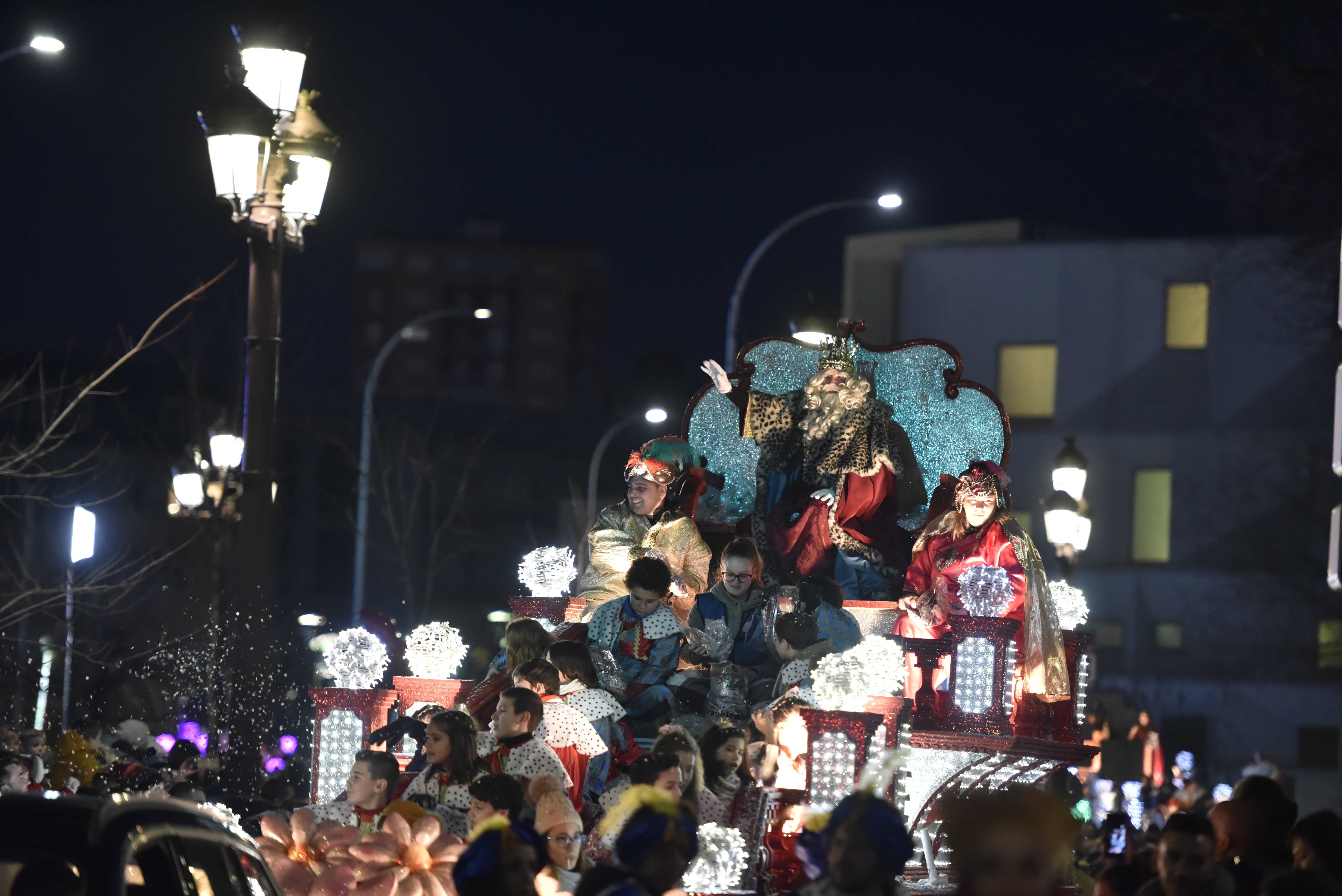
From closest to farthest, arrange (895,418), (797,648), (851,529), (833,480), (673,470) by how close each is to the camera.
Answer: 1. (797,648)
2. (673,470)
3. (851,529)
4. (833,480)
5. (895,418)

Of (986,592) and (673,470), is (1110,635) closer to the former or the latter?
(673,470)

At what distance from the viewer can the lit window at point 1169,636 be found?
3872cm

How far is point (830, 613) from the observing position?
1101cm

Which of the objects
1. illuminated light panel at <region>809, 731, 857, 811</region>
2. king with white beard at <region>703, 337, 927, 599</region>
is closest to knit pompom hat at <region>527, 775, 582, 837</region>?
illuminated light panel at <region>809, 731, 857, 811</region>

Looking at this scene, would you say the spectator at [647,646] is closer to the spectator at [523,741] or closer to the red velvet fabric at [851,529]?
the spectator at [523,741]

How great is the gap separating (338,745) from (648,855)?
18.3 ft

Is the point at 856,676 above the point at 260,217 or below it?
below

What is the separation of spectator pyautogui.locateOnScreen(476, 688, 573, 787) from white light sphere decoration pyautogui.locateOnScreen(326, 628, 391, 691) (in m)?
1.90

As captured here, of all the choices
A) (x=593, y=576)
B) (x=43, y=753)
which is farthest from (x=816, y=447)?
(x=43, y=753)

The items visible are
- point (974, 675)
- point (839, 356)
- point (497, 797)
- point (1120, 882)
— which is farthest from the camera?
point (839, 356)

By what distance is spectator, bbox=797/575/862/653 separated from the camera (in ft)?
35.9

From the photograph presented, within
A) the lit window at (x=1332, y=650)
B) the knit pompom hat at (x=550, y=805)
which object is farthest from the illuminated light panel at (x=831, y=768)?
the lit window at (x=1332, y=650)

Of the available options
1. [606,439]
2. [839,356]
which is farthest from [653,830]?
[606,439]

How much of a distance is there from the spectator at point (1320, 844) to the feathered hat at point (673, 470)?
17.5 ft
